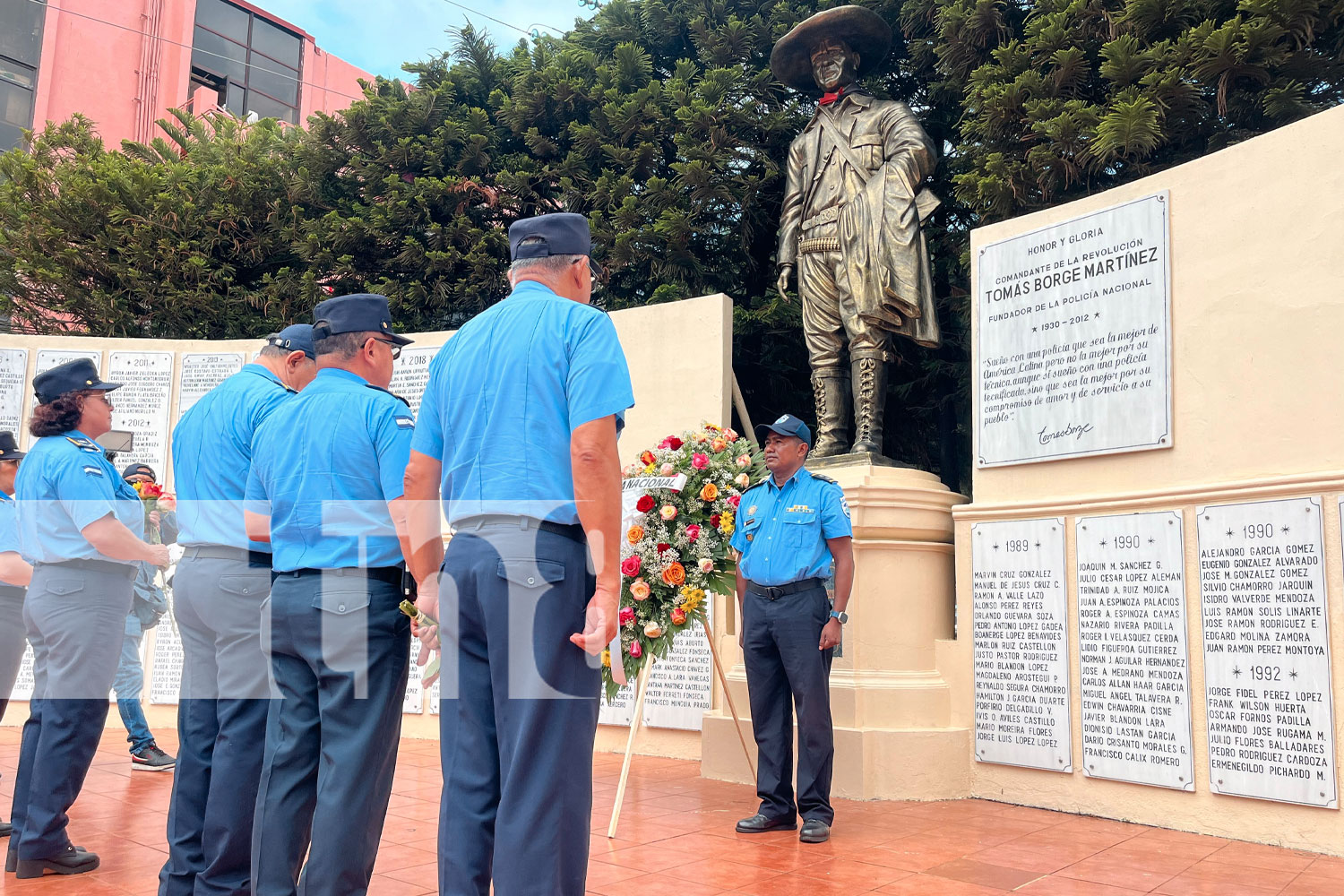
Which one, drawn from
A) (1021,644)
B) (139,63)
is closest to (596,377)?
(1021,644)

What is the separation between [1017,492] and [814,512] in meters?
1.58

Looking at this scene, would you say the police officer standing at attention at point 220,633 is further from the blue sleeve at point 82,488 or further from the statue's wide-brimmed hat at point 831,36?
the statue's wide-brimmed hat at point 831,36

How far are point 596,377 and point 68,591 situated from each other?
2.98 metres

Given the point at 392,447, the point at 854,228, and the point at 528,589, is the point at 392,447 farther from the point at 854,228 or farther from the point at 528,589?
the point at 854,228

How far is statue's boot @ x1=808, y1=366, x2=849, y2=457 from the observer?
7.23 m

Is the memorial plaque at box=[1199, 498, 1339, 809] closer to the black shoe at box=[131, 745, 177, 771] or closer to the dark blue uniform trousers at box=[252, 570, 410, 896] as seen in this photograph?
the dark blue uniform trousers at box=[252, 570, 410, 896]

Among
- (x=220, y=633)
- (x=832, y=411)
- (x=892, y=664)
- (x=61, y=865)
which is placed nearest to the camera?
(x=220, y=633)

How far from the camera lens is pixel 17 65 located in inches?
710

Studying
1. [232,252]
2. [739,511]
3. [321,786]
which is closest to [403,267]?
[232,252]

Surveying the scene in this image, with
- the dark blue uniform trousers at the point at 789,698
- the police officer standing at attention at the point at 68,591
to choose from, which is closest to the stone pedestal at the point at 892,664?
the dark blue uniform trousers at the point at 789,698

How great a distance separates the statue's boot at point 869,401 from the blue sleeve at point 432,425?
14.8ft

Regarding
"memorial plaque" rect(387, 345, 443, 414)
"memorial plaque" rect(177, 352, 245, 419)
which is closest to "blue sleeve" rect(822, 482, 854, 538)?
"memorial plaque" rect(387, 345, 443, 414)

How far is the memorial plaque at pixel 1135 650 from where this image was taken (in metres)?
5.16

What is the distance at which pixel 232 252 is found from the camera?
446 inches
